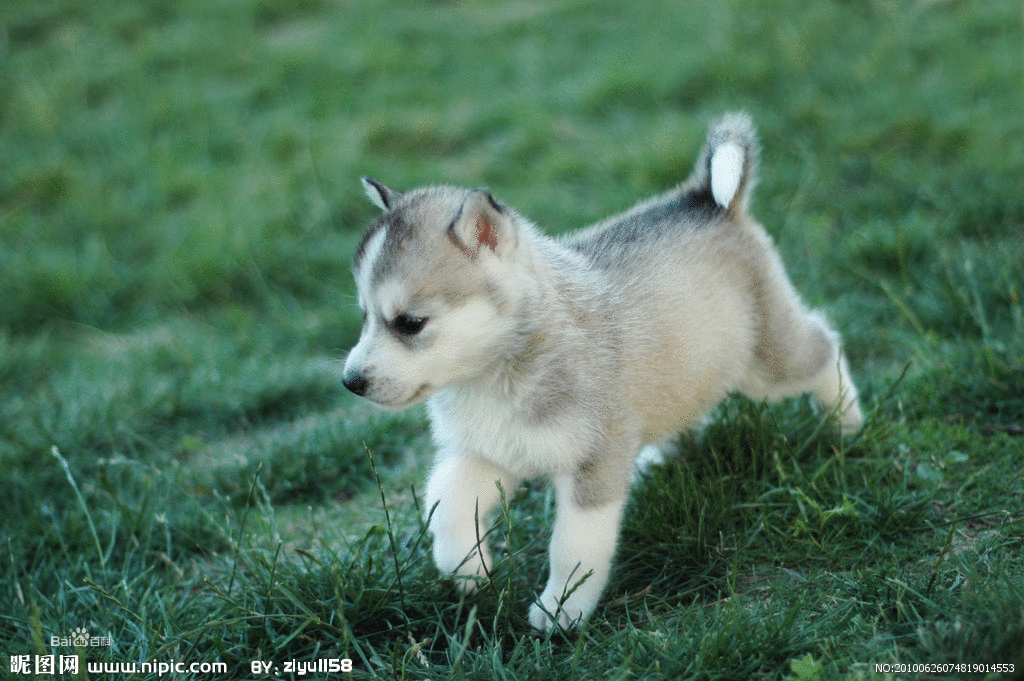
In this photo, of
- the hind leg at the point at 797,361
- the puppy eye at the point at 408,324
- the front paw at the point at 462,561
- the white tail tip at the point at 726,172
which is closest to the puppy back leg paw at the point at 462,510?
the front paw at the point at 462,561

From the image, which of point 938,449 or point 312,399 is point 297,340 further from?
point 938,449

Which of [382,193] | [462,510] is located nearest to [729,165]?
[382,193]

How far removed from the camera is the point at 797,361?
3.50 m

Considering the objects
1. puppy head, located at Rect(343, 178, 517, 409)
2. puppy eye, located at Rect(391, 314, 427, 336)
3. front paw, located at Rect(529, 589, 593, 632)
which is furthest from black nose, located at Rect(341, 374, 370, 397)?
→ front paw, located at Rect(529, 589, 593, 632)

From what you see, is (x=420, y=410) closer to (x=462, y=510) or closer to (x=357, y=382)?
(x=462, y=510)

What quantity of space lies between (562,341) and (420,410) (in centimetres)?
166

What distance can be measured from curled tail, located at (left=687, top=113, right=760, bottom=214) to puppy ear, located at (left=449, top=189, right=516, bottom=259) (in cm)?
94

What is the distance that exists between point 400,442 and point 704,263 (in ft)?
5.42

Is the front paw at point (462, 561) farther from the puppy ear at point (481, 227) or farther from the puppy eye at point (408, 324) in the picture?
the puppy ear at point (481, 227)

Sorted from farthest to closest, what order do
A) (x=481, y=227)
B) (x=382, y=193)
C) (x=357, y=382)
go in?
(x=382, y=193) → (x=481, y=227) → (x=357, y=382)

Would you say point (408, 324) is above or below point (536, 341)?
above

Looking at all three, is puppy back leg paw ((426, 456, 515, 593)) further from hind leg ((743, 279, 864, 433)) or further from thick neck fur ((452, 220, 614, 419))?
hind leg ((743, 279, 864, 433))

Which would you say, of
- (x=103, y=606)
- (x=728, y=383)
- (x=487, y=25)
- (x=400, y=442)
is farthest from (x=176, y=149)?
(x=728, y=383)

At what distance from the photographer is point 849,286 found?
4.77 m
